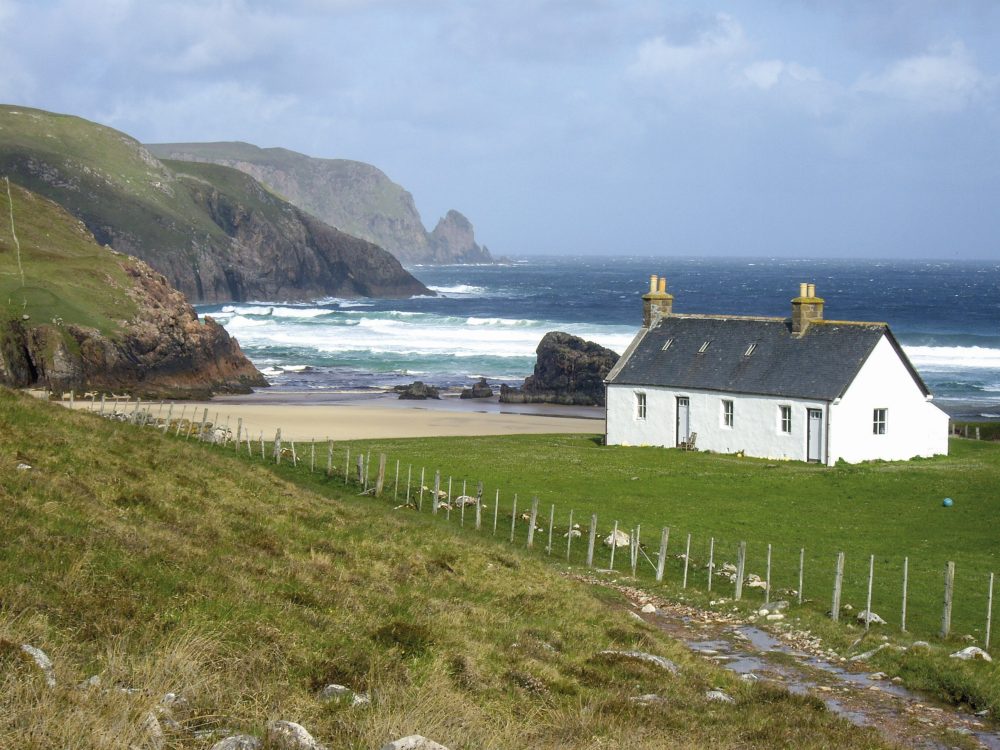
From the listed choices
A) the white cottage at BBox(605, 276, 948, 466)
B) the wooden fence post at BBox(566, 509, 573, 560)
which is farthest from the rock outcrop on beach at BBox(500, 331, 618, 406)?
the wooden fence post at BBox(566, 509, 573, 560)

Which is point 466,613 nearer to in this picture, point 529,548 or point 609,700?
point 609,700

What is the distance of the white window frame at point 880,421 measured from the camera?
152 ft

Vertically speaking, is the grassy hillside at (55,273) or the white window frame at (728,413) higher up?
the grassy hillside at (55,273)

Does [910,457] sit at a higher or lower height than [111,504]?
lower

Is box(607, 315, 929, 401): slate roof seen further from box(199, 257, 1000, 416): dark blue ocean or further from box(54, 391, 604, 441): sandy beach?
box(199, 257, 1000, 416): dark blue ocean

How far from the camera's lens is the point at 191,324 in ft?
274

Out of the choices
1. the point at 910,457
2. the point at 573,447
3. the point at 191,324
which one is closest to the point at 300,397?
the point at 191,324

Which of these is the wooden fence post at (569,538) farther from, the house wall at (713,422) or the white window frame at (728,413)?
the white window frame at (728,413)

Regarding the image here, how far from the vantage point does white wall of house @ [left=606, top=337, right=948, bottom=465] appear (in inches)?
1783

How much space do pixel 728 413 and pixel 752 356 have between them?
2.59m

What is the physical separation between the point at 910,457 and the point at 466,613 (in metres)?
33.9

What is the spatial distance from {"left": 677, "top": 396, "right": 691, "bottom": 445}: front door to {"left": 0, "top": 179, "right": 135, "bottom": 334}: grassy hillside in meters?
42.0

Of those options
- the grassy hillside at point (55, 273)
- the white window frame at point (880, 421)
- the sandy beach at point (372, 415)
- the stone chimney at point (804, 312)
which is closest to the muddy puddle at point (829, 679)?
the white window frame at point (880, 421)

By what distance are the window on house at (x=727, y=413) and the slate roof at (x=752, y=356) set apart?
0.59 metres
